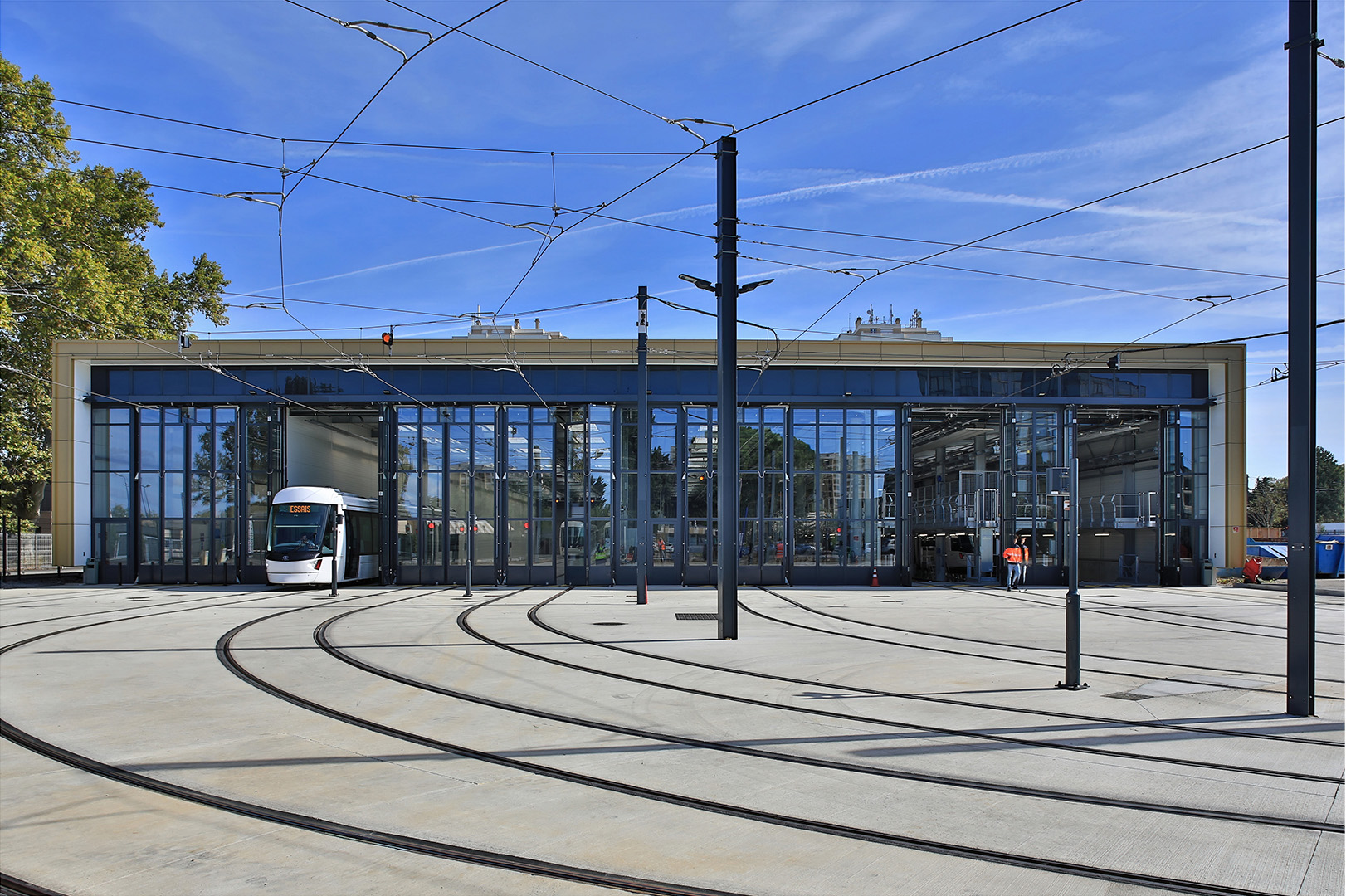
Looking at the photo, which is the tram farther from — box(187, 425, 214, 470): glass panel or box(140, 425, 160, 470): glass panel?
box(140, 425, 160, 470): glass panel

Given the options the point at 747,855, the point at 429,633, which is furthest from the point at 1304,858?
the point at 429,633

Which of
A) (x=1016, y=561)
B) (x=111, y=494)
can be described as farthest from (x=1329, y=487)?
(x=111, y=494)

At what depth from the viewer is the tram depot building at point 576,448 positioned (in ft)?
109

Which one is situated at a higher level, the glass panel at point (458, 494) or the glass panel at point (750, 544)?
the glass panel at point (458, 494)

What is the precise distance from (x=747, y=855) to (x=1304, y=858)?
3.44 meters

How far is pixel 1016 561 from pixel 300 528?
80.8 feet

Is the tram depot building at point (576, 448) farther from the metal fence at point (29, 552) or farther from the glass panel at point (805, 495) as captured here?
the metal fence at point (29, 552)

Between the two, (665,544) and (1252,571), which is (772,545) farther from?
(1252,571)

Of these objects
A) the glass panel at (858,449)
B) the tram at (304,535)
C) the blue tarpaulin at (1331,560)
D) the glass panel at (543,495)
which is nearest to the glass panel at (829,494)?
the glass panel at (858,449)

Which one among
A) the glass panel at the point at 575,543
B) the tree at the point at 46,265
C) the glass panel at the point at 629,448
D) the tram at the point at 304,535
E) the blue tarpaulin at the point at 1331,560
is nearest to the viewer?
the tram at the point at 304,535

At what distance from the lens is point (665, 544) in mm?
33281

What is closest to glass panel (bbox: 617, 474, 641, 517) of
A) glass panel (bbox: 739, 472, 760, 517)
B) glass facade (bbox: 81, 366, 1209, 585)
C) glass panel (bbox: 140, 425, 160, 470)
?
glass facade (bbox: 81, 366, 1209, 585)

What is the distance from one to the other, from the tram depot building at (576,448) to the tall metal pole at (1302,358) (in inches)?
920

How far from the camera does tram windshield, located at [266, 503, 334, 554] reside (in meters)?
30.0
